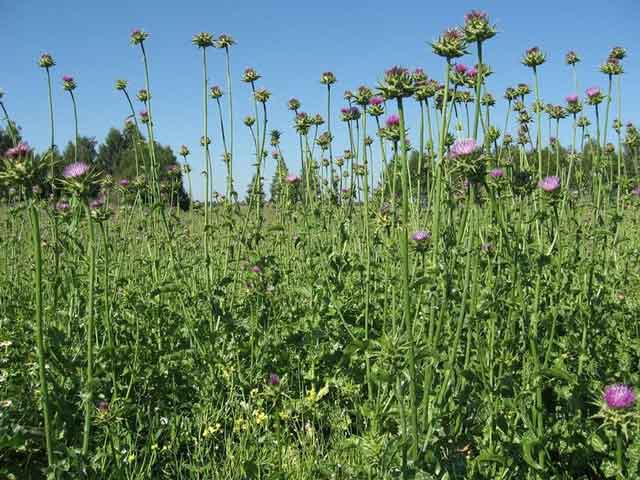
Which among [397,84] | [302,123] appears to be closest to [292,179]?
[302,123]

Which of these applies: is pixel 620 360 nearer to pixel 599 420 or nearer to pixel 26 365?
pixel 599 420

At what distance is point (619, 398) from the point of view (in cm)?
212

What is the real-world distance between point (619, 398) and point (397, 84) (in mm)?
1537

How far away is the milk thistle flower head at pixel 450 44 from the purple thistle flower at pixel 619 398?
63.7 inches

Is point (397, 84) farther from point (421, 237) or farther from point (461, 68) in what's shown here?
point (461, 68)

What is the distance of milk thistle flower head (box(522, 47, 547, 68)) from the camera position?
4.01m

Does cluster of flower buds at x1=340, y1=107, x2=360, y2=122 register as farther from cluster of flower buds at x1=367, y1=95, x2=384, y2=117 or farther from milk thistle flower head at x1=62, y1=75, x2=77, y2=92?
milk thistle flower head at x1=62, y1=75, x2=77, y2=92

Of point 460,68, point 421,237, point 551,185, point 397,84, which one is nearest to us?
point 397,84

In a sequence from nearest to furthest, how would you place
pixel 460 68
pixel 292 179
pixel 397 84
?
pixel 397 84 < pixel 460 68 < pixel 292 179

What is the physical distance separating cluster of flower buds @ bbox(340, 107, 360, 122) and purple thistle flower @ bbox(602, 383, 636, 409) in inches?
139

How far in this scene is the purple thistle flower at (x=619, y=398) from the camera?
83.1 inches

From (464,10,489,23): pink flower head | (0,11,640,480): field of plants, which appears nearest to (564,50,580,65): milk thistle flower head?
(0,11,640,480): field of plants

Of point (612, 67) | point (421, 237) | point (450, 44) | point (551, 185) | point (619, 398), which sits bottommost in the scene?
point (619, 398)

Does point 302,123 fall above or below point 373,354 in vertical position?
above
